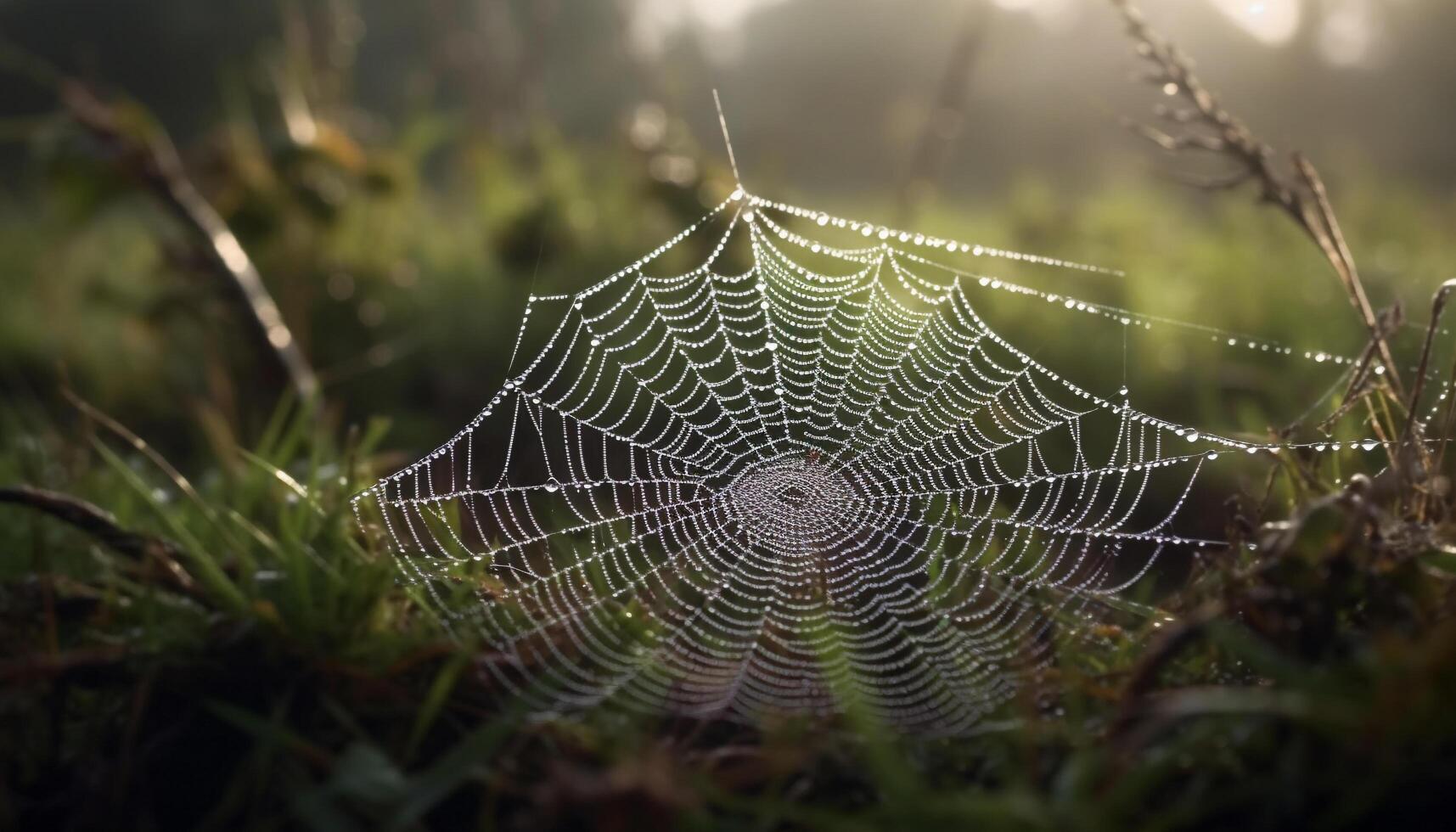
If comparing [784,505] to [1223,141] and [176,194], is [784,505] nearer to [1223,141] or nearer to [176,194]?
[1223,141]

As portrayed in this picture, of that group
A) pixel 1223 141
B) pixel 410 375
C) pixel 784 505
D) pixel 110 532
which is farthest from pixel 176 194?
pixel 1223 141

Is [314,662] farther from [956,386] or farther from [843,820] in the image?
[956,386]

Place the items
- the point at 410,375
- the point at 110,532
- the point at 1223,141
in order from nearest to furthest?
1. the point at 110,532
2. the point at 1223,141
3. the point at 410,375

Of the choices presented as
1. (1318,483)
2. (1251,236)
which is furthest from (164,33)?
(1318,483)

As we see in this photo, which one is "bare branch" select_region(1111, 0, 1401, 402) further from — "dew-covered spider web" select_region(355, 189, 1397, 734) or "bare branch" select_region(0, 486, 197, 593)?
"bare branch" select_region(0, 486, 197, 593)

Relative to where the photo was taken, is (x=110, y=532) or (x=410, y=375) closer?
(x=110, y=532)

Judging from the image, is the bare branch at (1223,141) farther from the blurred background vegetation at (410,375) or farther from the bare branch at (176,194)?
the bare branch at (176,194)

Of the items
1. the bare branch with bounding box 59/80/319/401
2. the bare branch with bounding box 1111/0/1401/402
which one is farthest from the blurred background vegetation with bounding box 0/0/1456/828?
the bare branch with bounding box 1111/0/1401/402
